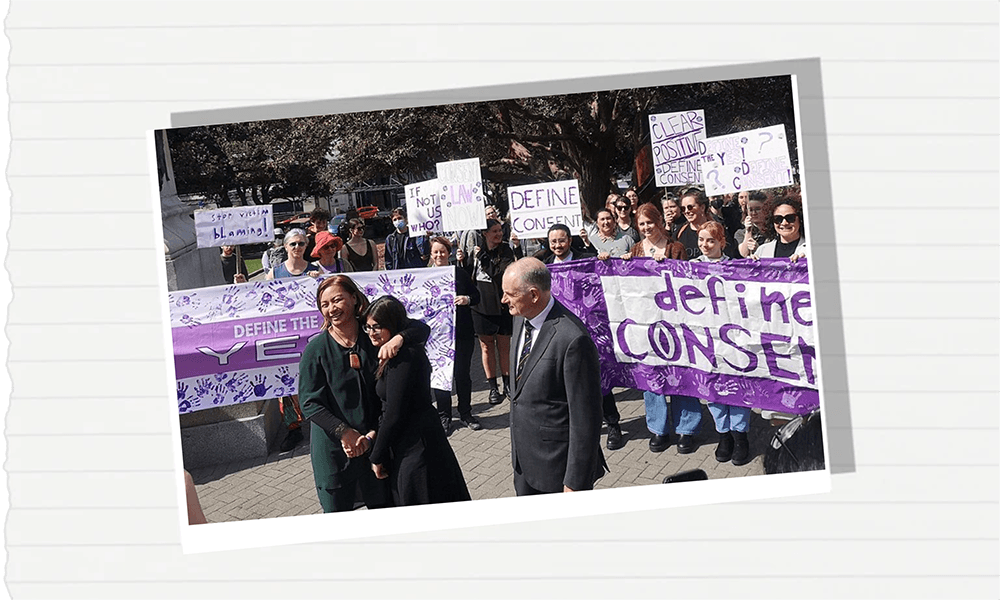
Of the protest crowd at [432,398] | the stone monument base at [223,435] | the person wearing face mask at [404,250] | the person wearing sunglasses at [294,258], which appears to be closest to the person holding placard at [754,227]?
the protest crowd at [432,398]

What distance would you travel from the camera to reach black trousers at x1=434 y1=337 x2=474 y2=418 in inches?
190

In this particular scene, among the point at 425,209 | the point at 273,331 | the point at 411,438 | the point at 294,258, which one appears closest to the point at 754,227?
the point at 425,209

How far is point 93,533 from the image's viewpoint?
3.63 m

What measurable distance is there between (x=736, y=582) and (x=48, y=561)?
3.76m

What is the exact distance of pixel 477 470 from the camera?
435 centimetres

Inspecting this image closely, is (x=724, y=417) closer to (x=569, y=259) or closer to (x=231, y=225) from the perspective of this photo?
(x=569, y=259)

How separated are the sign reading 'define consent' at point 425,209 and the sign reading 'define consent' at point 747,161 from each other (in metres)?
1.85

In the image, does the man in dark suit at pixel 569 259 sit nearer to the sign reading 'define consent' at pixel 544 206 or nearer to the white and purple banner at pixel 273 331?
the sign reading 'define consent' at pixel 544 206

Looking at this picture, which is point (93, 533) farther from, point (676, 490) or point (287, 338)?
point (676, 490)

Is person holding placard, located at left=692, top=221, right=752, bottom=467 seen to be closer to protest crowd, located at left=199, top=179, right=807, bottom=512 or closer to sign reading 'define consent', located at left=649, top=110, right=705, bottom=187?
protest crowd, located at left=199, top=179, right=807, bottom=512

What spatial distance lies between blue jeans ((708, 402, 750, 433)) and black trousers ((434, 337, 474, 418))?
173cm

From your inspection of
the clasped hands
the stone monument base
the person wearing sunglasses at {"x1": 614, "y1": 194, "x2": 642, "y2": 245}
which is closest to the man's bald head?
the clasped hands

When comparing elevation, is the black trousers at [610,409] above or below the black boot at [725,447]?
above

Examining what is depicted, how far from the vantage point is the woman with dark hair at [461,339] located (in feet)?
15.1
